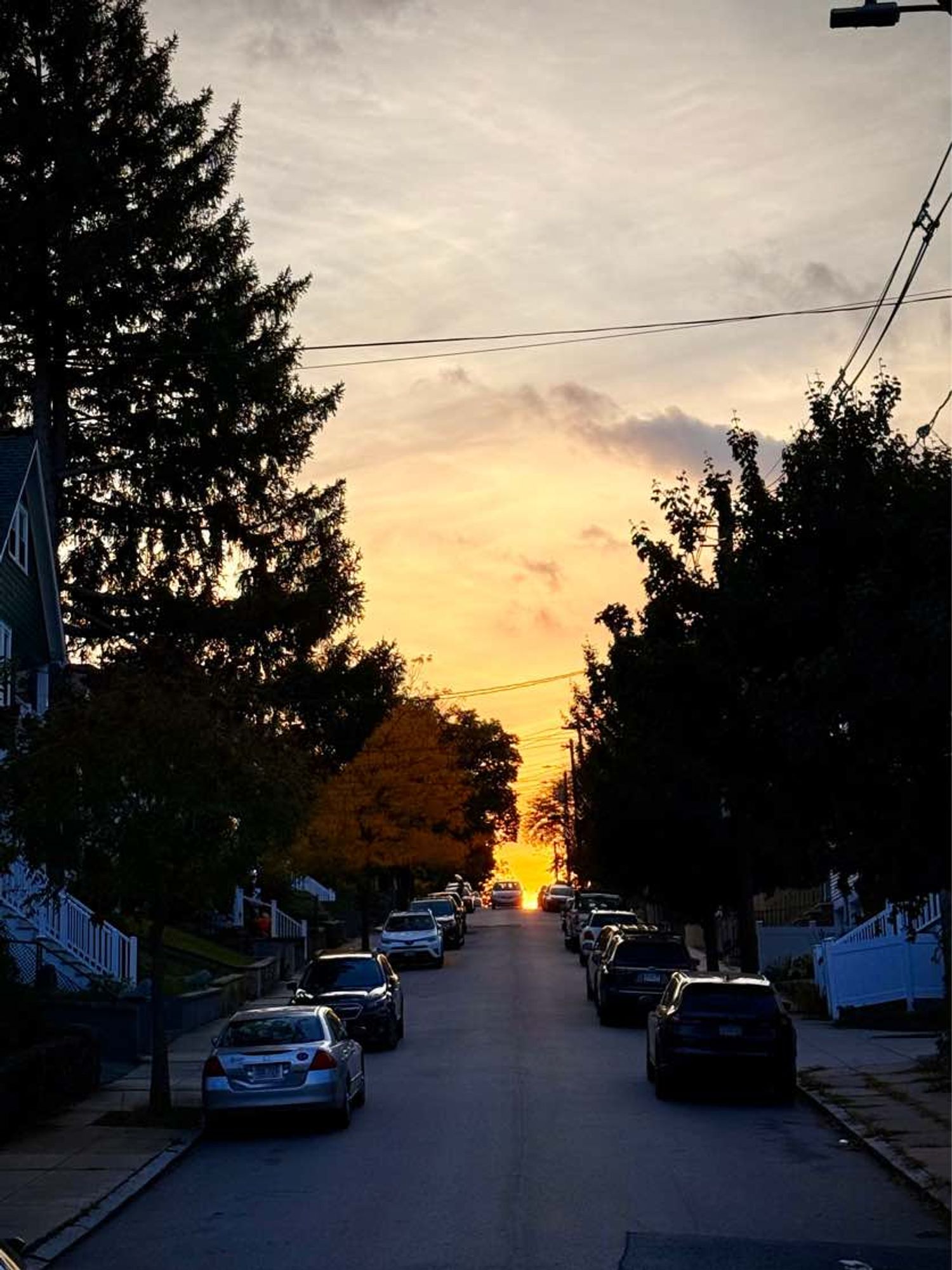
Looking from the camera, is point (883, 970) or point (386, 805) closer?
point (883, 970)

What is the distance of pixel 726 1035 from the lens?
21.4 metres

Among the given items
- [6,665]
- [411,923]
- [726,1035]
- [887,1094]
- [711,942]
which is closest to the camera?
[6,665]

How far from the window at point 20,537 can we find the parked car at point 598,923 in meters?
17.5

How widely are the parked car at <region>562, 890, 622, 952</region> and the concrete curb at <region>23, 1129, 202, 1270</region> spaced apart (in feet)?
123

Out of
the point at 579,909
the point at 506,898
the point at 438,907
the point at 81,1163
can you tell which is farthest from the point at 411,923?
the point at 506,898

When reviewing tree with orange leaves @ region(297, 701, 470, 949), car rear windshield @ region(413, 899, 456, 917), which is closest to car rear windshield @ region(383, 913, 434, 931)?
tree with orange leaves @ region(297, 701, 470, 949)

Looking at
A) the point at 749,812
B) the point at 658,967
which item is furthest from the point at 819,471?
the point at 658,967

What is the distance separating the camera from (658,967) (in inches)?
1249

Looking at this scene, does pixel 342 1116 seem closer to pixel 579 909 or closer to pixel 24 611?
pixel 24 611

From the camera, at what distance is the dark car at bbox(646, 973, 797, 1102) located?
21375mm

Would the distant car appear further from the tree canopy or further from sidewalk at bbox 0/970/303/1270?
the tree canopy

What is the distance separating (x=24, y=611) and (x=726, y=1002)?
58.5ft

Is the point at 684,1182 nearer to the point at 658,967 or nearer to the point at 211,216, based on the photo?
the point at 658,967

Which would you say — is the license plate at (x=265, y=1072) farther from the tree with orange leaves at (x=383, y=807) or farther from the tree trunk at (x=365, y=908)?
the tree with orange leaves at (x=383, y=807)
